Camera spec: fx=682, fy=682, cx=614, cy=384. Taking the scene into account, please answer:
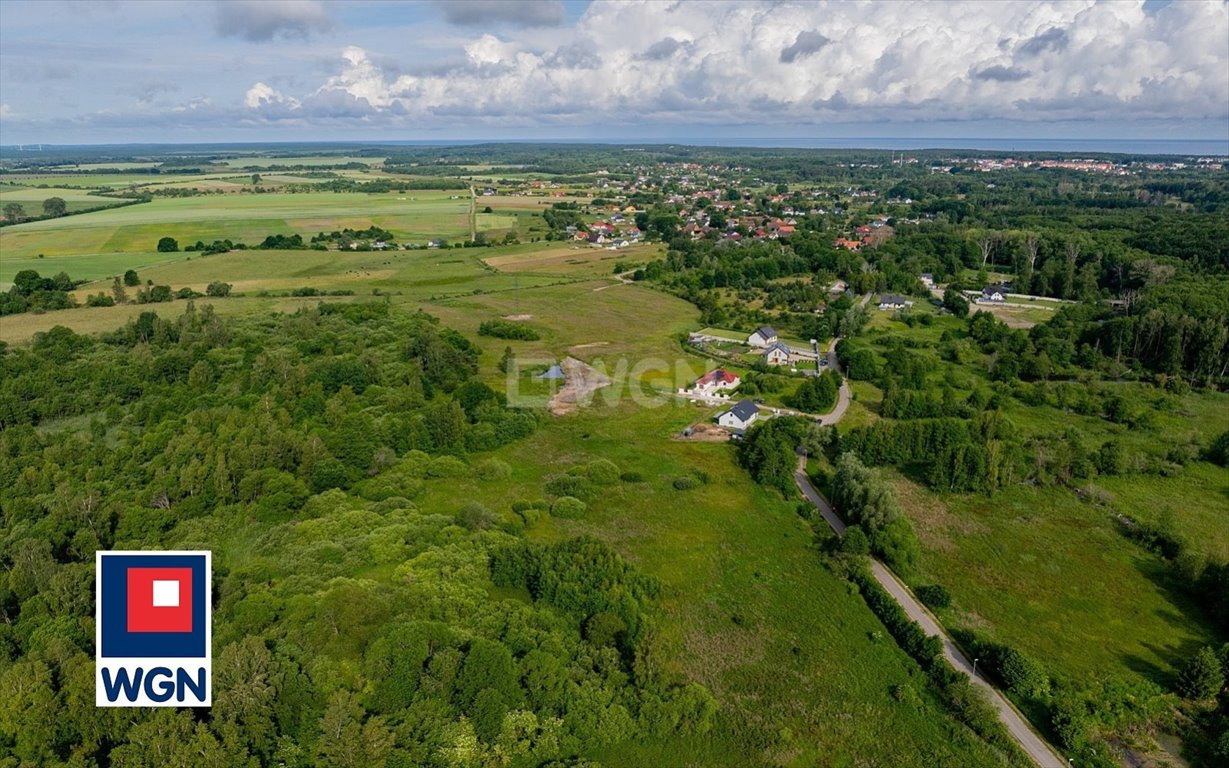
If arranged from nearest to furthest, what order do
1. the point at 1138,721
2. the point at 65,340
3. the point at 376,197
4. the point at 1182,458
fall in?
the point at 1138,721 < the point at 1182,458 < the point at 65,340 < the point at 376,197

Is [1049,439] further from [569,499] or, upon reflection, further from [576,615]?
[576,615]

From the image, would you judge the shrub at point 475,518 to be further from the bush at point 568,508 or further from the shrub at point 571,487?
the shrub at point 571,487

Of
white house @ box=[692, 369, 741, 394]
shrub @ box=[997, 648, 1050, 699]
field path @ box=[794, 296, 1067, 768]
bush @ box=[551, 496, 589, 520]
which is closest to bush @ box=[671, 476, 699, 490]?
bush @ box=[551, 496, 589, 520]

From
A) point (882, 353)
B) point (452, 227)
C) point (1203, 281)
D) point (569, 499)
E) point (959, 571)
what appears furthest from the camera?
point (452, 227)

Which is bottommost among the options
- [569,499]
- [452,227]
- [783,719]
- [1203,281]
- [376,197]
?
[783,719]

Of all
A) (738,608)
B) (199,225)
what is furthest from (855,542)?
(199,225)

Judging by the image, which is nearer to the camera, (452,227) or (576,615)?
(576,615)

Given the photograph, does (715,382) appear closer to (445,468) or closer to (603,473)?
(603,473)

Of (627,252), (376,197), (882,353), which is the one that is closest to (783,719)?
(882,353)
